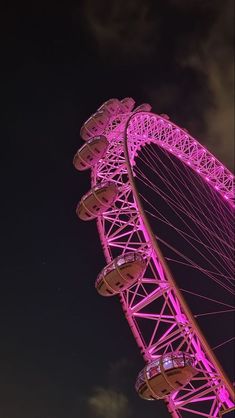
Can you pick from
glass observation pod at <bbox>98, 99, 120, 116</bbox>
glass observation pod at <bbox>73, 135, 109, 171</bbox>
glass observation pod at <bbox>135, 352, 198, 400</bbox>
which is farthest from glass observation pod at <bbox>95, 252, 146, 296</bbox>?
glass observation pod at <bbox>98, 99, 120, 116</bbox>

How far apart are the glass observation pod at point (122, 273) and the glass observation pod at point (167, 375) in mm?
2031

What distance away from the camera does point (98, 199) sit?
1270 centimetres

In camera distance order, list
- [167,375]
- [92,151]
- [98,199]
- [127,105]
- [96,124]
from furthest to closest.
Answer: [127,105] → [96,124] → [92,151] → [98,199] → [167,375]

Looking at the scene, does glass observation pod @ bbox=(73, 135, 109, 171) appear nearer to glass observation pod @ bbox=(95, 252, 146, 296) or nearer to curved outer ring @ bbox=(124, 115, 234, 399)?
curved outer ring @ bbox=(124, 115, 234, 399)

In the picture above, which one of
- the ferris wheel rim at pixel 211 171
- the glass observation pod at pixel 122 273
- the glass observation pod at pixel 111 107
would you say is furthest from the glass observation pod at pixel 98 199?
the ferris wheel rim at pixel 211 171

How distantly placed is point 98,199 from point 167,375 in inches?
195

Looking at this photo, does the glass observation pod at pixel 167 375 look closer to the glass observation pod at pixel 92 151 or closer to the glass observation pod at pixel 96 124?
the glass observation pod at pixel 92 151

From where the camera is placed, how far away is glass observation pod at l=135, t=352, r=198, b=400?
911 centimetres

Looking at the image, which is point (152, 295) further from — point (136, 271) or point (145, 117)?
point (145, 117)

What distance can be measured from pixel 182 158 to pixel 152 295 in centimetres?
1006

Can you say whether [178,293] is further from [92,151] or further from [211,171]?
[211,171]

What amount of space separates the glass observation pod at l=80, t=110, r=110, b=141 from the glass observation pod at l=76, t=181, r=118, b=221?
328 cm

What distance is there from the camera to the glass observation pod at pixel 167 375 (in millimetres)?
9109

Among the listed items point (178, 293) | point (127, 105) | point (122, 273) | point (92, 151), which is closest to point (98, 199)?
point (92, 151)
